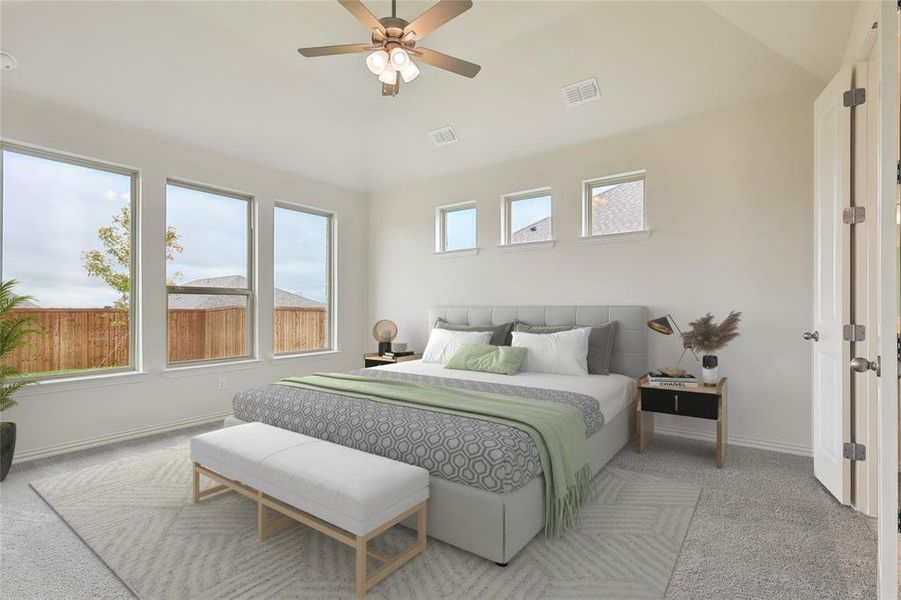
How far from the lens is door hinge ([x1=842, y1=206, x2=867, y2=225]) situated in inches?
93.5

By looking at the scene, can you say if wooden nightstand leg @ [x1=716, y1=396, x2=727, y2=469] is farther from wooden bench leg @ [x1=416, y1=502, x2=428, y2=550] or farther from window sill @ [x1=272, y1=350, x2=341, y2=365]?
window sill @ [x1=272, y1=350, x2=341, y2=365]

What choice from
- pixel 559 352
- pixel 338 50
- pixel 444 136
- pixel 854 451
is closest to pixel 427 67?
pixel 444 136

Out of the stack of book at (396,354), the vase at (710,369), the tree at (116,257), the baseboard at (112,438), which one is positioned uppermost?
the tree at (116,257)

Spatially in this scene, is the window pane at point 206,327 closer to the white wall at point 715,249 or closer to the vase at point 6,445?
the vase at point 6,445

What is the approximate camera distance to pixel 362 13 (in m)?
2.28

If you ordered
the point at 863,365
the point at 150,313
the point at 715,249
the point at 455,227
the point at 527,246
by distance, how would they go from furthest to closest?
the point at 455,227
the point at 527,246
the point at 150,313
the point at 715,249
the point at 863,365

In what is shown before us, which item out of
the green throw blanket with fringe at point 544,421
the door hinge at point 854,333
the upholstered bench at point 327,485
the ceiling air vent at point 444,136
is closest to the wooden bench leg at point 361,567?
the upholstered bench at point 327,485

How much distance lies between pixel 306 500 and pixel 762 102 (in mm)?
4187

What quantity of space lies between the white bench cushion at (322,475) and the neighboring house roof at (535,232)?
3121 mm

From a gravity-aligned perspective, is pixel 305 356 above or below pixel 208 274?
below

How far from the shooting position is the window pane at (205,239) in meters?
4.24

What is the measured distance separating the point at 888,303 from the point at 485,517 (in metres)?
1.63

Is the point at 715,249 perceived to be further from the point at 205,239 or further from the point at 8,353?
the point at 8,353

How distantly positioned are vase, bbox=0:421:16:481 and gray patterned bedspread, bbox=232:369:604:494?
4.79 ft
